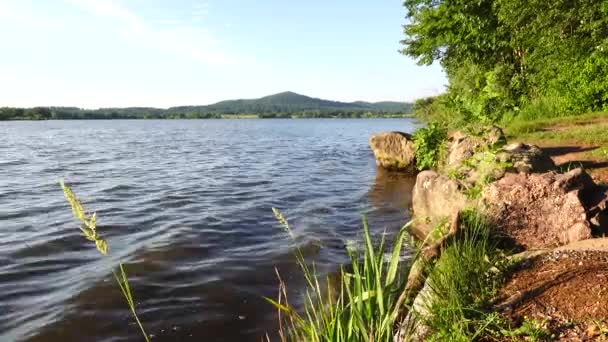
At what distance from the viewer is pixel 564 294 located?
359 cm

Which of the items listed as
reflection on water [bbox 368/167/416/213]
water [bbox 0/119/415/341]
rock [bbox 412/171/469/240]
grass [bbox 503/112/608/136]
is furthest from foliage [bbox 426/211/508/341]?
grass [bbox 503/112/608/136]

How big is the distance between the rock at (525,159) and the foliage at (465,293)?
2.43 meters

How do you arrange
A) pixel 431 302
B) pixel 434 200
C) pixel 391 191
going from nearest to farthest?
pixel 431 302 → pixel 434 200 → pixel 391 191

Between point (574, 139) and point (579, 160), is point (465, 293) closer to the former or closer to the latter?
point (579, 160)

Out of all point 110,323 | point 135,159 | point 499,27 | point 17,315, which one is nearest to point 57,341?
point 110,323

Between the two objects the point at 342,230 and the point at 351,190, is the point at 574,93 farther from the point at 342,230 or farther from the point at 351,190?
the point at 342,230

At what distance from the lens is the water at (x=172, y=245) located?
549 cm

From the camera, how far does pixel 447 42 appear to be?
26.2 m

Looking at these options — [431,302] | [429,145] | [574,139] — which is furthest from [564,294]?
[429,145]

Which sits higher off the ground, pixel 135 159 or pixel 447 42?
pixel 447 42

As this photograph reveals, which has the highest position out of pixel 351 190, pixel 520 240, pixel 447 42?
pixel 447 42

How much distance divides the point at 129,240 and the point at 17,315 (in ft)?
9.88

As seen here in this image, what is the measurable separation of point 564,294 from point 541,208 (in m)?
2.55

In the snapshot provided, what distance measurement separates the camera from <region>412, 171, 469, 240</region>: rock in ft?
24.0
